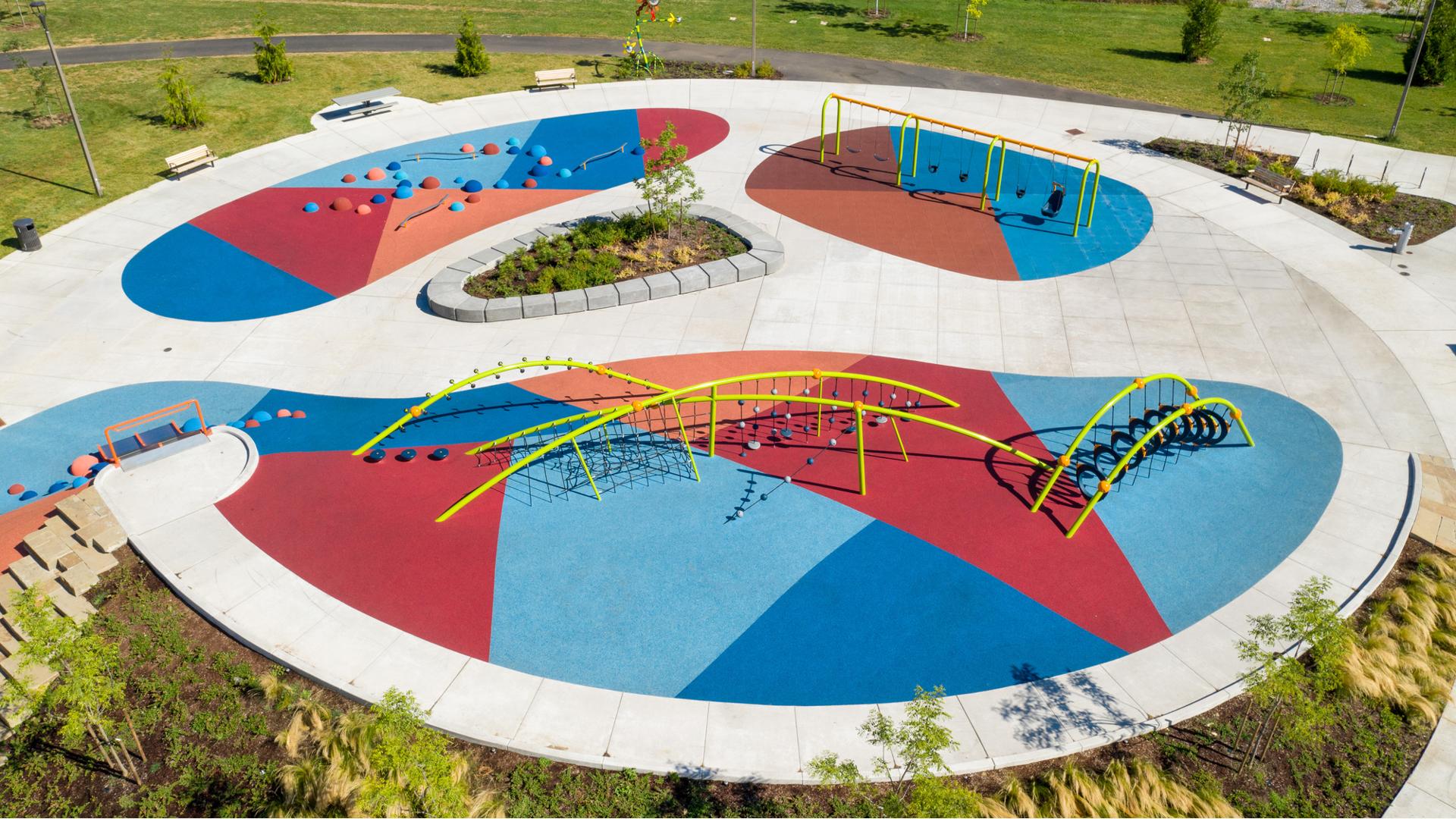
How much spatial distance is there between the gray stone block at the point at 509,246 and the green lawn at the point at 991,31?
2042cm

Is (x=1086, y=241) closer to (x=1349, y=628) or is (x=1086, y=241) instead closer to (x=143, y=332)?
(x=1349, y=628)

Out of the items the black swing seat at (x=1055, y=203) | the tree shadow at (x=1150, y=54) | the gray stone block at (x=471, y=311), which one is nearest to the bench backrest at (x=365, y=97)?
the gray stone block at (x=471, y=311)

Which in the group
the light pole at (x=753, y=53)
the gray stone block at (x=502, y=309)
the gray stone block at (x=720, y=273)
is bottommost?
the gray stone block at (x=502, y=309)

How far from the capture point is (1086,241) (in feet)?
82.0

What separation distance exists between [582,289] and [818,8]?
30398 millimetres

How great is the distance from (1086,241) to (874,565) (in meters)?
13.5

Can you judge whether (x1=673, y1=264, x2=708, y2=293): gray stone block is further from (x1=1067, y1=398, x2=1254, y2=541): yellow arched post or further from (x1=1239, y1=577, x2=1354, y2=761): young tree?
(x1=1239, y1=577, x2=1354, y2=761): young tree

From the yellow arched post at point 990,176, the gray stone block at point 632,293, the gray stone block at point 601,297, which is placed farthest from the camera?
the yellow arched post at point 990,176

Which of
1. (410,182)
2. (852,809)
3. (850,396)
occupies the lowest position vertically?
(852,809)

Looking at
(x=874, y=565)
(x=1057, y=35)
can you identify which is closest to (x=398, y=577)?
(x=874, y=565)

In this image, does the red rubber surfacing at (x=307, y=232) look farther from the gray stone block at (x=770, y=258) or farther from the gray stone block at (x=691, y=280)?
the gray stone block at (x=770, y=258)

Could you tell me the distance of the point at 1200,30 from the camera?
3888cm

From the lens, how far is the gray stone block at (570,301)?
71.8ft

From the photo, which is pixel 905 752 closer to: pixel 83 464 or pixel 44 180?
pixel 83 464
